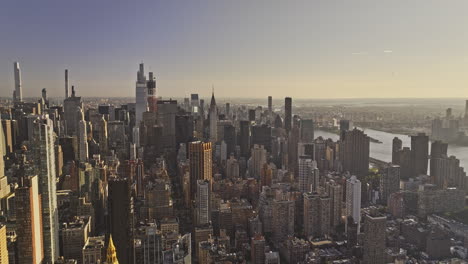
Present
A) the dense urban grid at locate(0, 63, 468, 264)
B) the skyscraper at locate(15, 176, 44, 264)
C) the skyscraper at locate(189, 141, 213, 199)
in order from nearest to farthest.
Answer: the skyscraper at locate(15, 176, 44, 264) → the dense urban grid at locate(0, 63, 468, 264) → the skyscraper at locate(189, 141, 213, 199)

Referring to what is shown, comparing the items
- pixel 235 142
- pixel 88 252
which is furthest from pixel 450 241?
pixel 235 142

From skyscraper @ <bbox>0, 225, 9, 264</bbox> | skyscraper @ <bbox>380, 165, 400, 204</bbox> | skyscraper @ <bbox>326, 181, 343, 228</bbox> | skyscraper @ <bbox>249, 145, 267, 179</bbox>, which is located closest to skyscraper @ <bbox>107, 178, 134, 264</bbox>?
skyscraper @ <bbox>0, 225, 9, 264</bbox>

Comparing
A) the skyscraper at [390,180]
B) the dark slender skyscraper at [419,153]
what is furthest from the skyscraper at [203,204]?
the dark slender skyscraper at [419,153]

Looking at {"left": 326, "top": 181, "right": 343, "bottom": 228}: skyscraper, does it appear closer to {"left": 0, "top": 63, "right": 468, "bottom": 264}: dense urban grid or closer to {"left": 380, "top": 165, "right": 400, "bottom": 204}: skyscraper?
{"left": 0, "top": 63, "right": 468, "bottom": 264}: dense urban grid

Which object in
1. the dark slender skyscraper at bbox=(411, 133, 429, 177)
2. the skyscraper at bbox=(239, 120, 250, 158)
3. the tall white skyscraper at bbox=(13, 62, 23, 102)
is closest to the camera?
the tall white skyscraper at bbox=(13, 62, 23, 102)

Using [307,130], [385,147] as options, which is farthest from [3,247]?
[307,130]

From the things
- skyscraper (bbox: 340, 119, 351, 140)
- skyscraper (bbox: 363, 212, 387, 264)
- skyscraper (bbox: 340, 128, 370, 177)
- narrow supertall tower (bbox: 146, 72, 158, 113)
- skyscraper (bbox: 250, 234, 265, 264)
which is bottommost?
→ skyscraper (bbox: 250, 234, 265, 264)

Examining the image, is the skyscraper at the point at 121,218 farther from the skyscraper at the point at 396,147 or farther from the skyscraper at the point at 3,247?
the skyscraper at the point at 396,147
